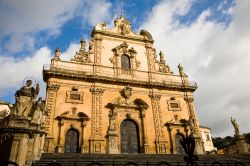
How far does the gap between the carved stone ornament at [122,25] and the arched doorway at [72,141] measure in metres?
12.6

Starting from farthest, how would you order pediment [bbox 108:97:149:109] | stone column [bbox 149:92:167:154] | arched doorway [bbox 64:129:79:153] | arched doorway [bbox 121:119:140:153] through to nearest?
1. pediment [bbox 108:97:149:109]
2. stone column [bbox 149:92:167:154]
3. arched doorway [bbox 121:119:140:153]
4. arched doorway [bbox 64:129:79:153]

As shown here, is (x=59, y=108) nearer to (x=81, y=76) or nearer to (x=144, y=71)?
(x=81, y=76)

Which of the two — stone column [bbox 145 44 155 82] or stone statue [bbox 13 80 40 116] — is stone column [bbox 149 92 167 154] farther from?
stone statue [bbox 13 80 40 116]

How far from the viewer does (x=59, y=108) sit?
19.2 meters

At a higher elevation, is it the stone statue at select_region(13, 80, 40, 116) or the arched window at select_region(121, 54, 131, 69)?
the arched window at select_region(121, 54, 131, 69)

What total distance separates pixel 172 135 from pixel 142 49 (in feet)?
33.0

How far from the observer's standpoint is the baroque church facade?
18.7m

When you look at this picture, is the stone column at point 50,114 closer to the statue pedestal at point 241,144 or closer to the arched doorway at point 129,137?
the arched doorway at point 129,137

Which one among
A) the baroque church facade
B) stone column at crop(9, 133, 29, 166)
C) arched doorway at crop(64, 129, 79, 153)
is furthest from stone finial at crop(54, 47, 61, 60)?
stone column at crop(9, 133, 29, 166)

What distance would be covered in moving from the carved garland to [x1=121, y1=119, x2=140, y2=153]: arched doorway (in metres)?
6.06

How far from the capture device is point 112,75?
22625mm

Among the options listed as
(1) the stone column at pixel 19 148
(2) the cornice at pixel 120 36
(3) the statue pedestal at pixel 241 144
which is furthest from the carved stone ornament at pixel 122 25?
(1) the stone column at pixel 19 148

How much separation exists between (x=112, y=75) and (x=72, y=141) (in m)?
7.31

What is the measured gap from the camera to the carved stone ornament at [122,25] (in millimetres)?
26570
